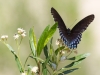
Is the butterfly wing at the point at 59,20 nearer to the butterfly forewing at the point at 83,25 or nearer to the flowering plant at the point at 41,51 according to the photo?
the butterfly forewing at the point at 83,25

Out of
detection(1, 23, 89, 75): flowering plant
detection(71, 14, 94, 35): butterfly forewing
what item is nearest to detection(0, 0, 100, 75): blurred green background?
detection(71, 14, 94, 35): butterfly forewing

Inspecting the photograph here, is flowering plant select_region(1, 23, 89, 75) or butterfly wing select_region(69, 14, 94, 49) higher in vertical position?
butterfly wing select_region(69, 14, 94, 49)

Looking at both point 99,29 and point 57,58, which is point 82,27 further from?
point 99,29

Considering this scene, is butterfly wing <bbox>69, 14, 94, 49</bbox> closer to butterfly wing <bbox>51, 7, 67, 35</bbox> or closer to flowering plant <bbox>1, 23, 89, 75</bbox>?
butterfly wing <bbox>51, 7, 67, 35</bbox>

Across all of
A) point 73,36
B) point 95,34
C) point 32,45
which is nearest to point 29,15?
point 95,34

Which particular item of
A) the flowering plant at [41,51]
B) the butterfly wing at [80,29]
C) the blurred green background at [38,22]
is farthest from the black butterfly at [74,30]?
the blurred green background at [38,22]

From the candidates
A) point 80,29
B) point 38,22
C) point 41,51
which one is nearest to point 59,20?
point 80,29

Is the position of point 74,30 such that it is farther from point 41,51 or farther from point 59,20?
point 41,51

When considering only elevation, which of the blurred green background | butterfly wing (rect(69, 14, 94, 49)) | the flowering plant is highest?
the blurred green background
